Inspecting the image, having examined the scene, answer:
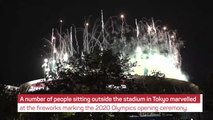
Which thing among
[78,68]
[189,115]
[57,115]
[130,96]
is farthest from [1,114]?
[189,115]

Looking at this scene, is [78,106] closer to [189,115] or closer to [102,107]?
[102,107]

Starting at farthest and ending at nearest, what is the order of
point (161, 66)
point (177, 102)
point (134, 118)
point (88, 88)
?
point (161, 66) < point (134, 118) < point (88, 88) < point (177, 102)

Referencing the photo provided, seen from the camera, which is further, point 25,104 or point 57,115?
point 57,115

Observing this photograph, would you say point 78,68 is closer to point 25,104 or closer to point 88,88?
point 88,88

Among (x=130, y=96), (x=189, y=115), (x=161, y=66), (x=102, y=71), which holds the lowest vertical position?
(x=189, y=115)

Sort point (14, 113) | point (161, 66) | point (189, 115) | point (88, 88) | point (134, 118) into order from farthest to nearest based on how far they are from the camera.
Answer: point (161, 66) → point (189, 115) → point (134, 118) → point (14, 113) → point (88, 88)

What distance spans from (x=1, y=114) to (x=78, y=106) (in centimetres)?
745

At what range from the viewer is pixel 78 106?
63.1 feet

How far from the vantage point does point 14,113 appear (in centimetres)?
2427

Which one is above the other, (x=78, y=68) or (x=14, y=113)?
(x=78, y=68)

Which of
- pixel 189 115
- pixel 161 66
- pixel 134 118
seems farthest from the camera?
pixel 161 66

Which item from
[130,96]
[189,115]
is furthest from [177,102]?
[189,115]

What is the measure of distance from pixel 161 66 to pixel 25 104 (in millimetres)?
39759

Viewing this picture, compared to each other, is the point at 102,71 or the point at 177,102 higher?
the point at 102,71
